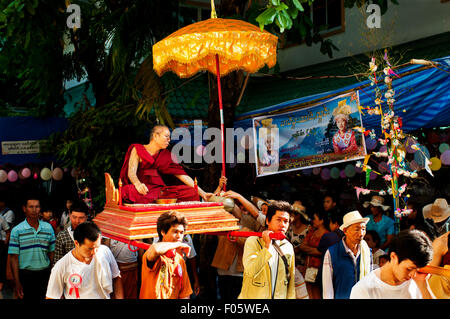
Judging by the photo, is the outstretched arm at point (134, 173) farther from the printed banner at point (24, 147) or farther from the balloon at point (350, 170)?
the printed banner at point (24, 147)

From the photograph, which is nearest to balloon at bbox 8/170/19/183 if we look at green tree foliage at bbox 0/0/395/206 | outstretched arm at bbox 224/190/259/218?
green tree foliage at bbox 0/0/395/206

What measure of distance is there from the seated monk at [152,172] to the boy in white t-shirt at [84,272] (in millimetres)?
1024

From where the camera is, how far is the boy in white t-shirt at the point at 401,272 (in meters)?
3.01

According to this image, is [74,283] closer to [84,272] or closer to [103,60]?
[84,272]

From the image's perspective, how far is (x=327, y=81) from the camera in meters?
10.0

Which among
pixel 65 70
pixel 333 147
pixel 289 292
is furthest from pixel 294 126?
pixel 65 70

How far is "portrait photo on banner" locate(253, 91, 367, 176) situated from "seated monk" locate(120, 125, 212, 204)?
7.89 ft

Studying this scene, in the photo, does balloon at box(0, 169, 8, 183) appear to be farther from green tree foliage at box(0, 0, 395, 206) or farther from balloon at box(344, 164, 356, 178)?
balloon at box(344, 164, 356, 178)

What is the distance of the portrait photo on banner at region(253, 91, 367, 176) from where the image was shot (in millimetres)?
6879

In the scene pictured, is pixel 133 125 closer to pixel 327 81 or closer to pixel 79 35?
pixel 79 35

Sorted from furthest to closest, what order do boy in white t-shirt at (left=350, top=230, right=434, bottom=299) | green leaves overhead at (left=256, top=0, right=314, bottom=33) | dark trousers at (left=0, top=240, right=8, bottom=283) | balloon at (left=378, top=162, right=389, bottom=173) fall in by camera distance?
dark trousers at (left=0, top=240, right=8, bottom=283) < balloon at (left=378, top=162, right=389, bottom=173) < green leaves overhead at (left=256, top=0, right=314, bottom=33) < boy in white t-shirt at (left=350, top=230, right=434, bottom=299)

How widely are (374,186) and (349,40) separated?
344cm

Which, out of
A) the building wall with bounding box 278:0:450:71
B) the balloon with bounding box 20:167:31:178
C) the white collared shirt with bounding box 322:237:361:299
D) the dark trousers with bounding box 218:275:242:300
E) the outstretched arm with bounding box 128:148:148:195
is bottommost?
the dark trousers with bounding box 218:275:242:300

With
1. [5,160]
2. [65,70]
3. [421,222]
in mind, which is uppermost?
[65,70]
